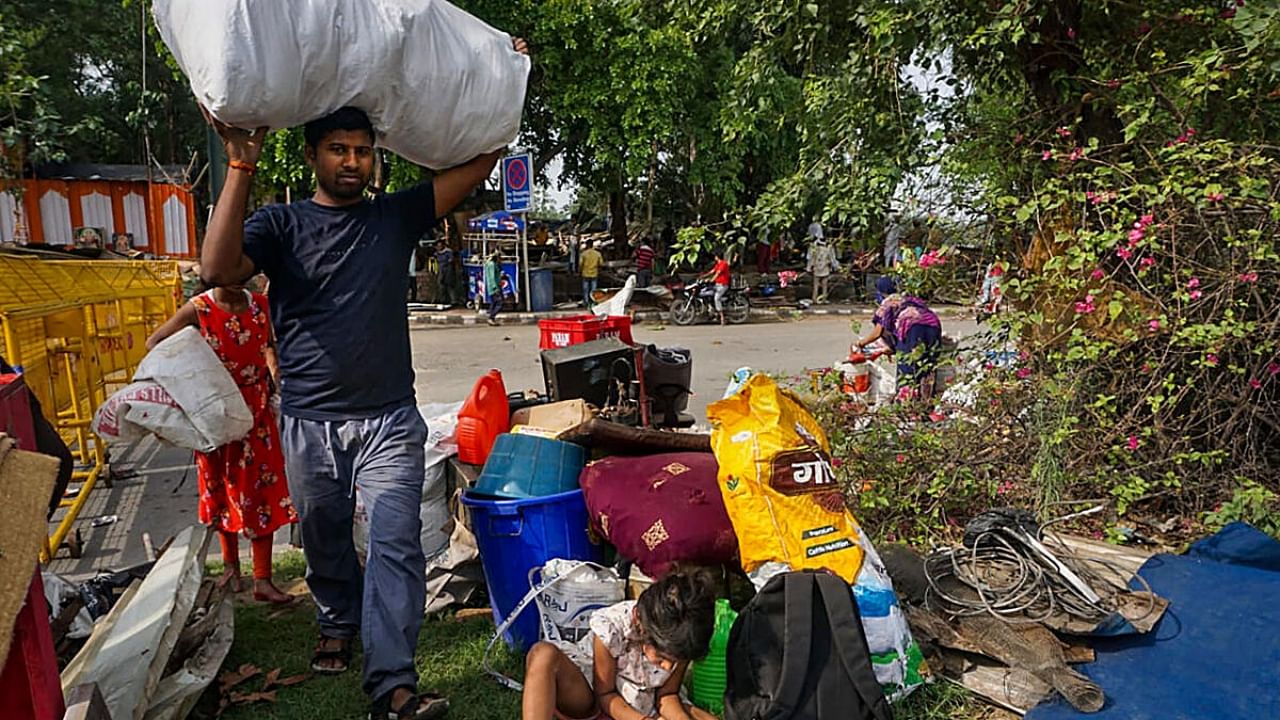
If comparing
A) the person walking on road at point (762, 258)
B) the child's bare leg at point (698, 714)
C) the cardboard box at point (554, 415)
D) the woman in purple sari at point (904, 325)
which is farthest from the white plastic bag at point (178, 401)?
the person walking on road at point (762, 258)

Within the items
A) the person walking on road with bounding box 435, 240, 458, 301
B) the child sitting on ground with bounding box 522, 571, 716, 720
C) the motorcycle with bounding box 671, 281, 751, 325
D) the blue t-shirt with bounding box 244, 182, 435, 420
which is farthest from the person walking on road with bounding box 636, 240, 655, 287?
the child sitting on ground with bounding box 522, 571, 716, 720

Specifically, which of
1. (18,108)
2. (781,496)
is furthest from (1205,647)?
(18,108)

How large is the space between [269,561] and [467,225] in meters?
15.9

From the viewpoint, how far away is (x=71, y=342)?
17.6ft

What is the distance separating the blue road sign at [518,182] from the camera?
1461cm

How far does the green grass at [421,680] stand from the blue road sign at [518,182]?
38.8 feet

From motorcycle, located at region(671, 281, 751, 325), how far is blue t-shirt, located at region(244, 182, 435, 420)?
528 inches

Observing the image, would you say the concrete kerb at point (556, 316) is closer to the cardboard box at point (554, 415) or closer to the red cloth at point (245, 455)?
the cardboard box at point (554, 415)

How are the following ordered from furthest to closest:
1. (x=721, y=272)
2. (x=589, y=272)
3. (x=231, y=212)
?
(x=589, y=272) → (x=721, y=272) → (x=231, y=212)

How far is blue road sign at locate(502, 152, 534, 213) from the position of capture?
14609 mm

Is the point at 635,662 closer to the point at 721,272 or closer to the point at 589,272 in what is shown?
the point at 721,272

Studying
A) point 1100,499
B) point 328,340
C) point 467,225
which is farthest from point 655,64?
point 328,340

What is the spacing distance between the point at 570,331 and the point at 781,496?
2.94 meters

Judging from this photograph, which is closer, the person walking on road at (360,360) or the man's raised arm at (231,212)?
the man's raised arm at (231,212)
